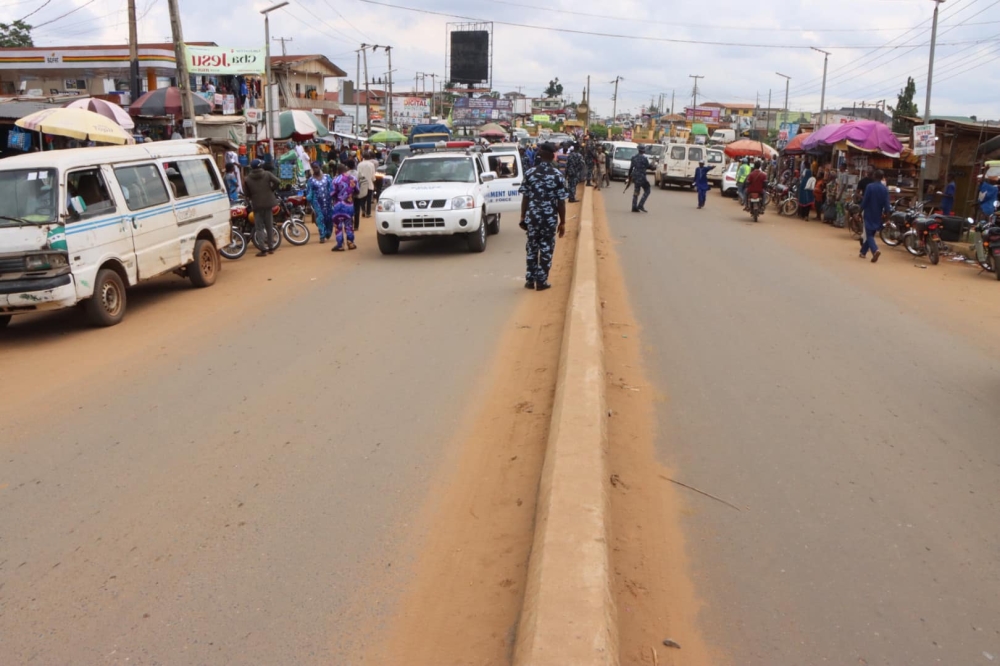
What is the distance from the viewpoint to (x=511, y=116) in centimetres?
8319

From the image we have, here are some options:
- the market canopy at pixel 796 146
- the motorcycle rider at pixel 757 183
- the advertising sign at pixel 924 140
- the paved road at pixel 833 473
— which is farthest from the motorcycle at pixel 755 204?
the paved road at pixel 833 473

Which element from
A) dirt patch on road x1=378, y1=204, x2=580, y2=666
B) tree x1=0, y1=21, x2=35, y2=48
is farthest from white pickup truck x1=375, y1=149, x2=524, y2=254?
tree x1=0, y1=21, x2=35, y2=48

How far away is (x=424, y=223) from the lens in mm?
13852

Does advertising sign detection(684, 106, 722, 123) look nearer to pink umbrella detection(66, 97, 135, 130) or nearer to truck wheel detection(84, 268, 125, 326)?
pink umbrella detection(66, 97, 135, 130)

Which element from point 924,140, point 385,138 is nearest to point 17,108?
point 924,140

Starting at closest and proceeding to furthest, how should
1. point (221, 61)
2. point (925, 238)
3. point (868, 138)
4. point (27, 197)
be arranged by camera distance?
point (27, 197) < point (925, 238) < point (868, 138) < point (221, 61)

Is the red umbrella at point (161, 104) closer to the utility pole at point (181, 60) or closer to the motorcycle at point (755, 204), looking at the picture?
the utility pole at point (181, 60)

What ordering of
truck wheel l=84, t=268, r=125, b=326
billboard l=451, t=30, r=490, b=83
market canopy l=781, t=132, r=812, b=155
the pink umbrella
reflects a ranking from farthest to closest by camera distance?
billboard l=451, t=30, r=490, b=83 < market canopy l=781, t=132, r=812, b=155 < the pink umbrella < truck wheel l=84, t=268, r=125, b=326

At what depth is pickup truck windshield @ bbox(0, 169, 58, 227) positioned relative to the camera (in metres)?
8.55

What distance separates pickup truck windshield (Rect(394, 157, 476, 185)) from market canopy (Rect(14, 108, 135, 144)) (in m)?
4.89

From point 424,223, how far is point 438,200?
0.46 m

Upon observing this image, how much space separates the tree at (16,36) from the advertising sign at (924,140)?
177 ft

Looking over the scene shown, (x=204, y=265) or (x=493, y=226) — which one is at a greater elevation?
(x=493, y=226)

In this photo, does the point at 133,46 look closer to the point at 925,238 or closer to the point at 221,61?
the point at 221,61
